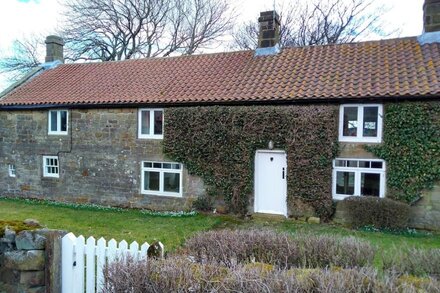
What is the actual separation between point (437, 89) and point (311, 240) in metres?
7.73

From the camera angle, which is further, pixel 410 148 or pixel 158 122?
pixel 158 122

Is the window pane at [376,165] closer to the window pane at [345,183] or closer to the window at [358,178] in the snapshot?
the window at [358,178]

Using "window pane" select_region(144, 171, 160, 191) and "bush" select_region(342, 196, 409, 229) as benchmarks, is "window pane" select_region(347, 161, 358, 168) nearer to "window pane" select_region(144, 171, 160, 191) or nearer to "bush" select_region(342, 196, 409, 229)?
"bush" select_region(342, 196, 409, 229)

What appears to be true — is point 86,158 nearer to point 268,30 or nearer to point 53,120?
point 53,120

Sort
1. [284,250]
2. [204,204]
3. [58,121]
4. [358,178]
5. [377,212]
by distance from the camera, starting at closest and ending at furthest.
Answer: [284,250] < [377,212] < [358,178] < [204,204] < [58,121]

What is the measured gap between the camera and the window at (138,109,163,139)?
13273 mm

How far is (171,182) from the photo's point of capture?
13148 millimetres

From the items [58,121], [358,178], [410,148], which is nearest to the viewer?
[410,148]

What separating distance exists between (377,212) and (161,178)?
24.7 ft

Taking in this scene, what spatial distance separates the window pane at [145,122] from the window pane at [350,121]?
716 cm

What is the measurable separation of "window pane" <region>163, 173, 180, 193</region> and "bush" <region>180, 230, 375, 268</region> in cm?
828

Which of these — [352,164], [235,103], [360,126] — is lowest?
[352,164]

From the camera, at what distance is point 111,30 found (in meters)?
28.9

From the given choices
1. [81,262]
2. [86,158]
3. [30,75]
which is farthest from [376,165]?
[30,75]
